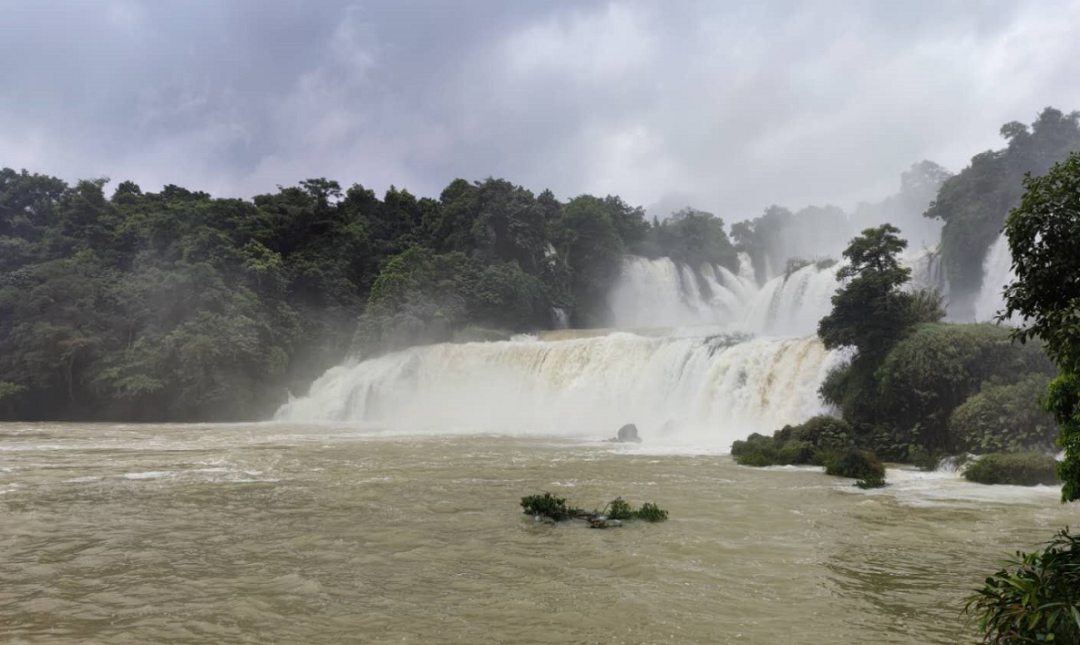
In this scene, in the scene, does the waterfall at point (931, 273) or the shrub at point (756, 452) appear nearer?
the shrub at point (756, 452)

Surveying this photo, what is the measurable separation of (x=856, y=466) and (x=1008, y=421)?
145 inches

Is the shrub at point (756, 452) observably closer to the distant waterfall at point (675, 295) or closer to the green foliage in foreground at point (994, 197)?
the green foliage in foreground at point (994, 197)

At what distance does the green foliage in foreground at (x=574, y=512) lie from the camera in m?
9.23

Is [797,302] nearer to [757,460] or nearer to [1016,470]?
[757,460]

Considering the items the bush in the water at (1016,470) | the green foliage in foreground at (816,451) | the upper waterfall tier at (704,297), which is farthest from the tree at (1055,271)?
the upper waterfall tier at (704,297)

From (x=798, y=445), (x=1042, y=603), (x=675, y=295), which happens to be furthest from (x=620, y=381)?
(x=675, y=295)

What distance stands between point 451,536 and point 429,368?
27.3 metres

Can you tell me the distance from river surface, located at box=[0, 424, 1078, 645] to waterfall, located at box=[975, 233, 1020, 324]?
17966 mm

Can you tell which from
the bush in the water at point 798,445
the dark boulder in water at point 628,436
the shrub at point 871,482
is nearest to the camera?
the shrub at point 871,482

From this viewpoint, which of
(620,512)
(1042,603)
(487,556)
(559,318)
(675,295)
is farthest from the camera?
(675,295)

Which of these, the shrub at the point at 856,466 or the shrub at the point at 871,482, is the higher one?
the shrub at the point at 856,466

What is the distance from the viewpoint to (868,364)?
18141mm

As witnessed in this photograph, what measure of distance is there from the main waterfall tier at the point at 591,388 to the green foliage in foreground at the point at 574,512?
32.9ft

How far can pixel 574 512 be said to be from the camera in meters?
9.49
